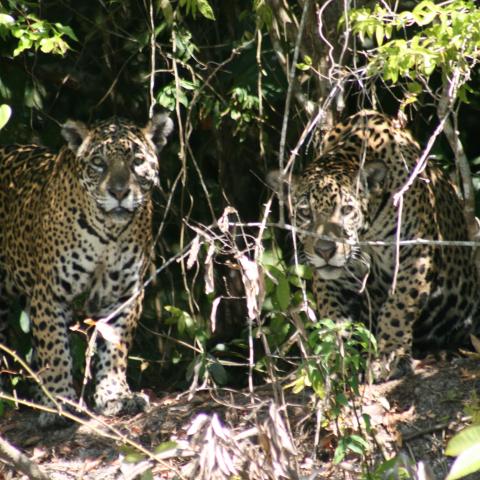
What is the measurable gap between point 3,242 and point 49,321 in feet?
3.10

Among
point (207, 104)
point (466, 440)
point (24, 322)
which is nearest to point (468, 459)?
point (466, 440)

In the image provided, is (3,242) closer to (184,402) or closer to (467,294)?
(184,402)

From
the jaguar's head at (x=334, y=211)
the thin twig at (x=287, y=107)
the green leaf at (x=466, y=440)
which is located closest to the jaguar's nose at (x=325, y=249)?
the jaguar's head at (x=334, y=211)

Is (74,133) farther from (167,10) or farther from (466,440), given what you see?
(466,440)

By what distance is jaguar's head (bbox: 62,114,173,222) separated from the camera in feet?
25.9

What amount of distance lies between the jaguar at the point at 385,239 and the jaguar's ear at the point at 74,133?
56.0 inches

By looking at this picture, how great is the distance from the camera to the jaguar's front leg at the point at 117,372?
8.23 m

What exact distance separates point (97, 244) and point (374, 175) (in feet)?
6.12

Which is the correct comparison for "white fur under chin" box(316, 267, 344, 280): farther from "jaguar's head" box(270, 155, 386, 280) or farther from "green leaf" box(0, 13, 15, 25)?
"green leaf" box(0, 13, 15, 25)

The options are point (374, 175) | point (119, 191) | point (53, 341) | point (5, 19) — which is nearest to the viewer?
point (5, 19)

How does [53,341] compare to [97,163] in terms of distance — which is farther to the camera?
[53,341]

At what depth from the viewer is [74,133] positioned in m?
8.16

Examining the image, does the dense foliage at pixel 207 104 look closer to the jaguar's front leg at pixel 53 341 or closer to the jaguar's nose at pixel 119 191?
the jaguar's nose at pixel 119 191

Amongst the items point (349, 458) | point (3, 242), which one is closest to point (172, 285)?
point (3, 242)
